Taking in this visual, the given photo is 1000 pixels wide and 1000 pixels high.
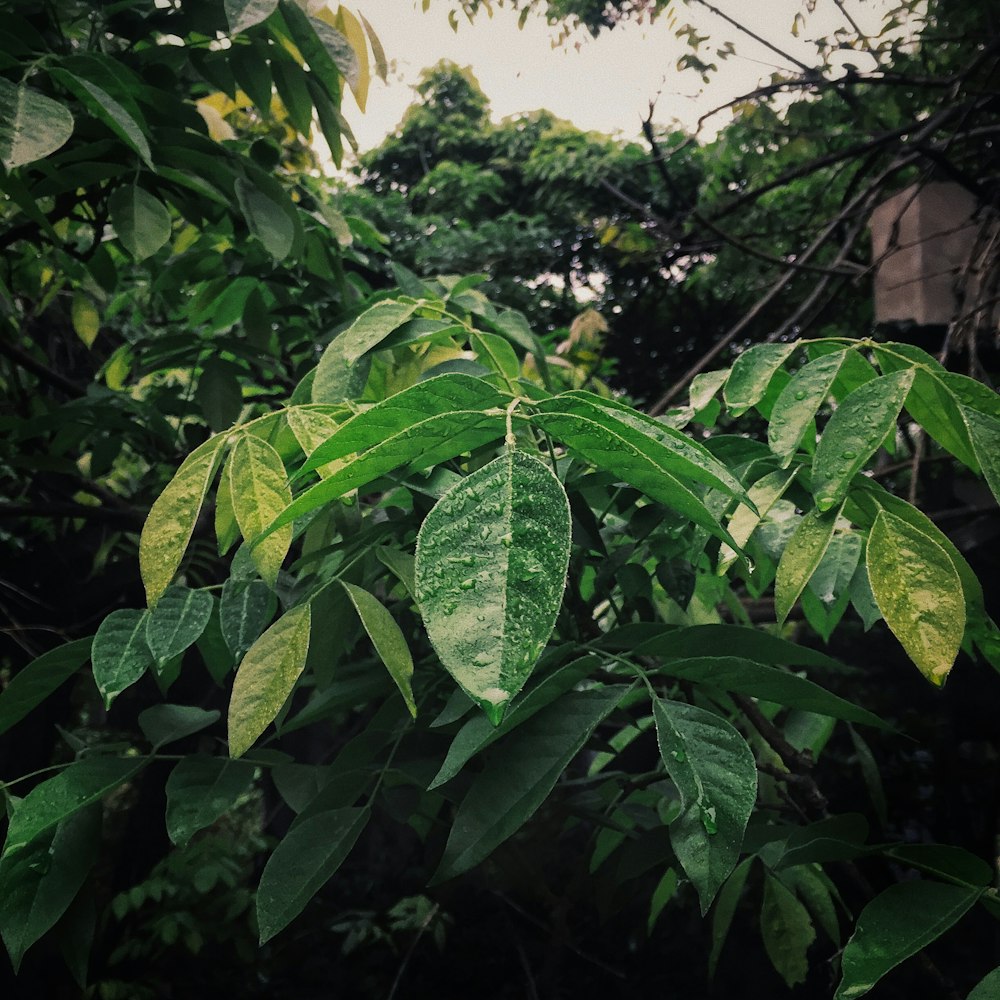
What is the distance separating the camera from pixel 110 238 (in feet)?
4.03

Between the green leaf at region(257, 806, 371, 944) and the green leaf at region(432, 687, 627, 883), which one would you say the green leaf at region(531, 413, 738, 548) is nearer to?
the green leaf at region(432, 687, 627, 883)

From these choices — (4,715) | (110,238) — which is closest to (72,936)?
(4,715)

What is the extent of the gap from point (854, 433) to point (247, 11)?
0.69 m

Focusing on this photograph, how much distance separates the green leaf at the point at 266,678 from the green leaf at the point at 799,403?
1.07ft

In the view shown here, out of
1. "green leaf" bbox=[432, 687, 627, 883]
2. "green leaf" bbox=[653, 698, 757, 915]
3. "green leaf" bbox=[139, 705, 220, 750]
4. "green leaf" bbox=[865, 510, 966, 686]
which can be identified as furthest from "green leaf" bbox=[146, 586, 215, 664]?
"green leaf" bbox=[865, 510, 966, 686]

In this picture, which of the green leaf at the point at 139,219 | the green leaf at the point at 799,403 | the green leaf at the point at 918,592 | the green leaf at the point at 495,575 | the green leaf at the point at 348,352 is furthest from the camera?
the green leaf at the point at 139,219

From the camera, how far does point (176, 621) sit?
54 cm

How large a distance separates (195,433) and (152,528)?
104 centimetres

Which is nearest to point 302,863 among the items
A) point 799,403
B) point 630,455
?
point 630,455

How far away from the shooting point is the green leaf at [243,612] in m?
0.54

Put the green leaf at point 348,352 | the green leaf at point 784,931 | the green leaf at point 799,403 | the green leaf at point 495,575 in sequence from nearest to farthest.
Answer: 1. the green leaf at point 495,575
2. the green leaf at point 799,403
3. the green leaf at point 348,352
4. the green leaf at point 784,931

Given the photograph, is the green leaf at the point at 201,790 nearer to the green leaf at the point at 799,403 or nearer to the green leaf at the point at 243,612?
the green leaf at the point at 243,612

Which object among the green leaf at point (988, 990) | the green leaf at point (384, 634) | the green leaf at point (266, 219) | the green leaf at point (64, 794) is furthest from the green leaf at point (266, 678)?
the green leaf at point (266, 219)

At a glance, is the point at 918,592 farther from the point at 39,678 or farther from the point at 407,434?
the point at 39,678
